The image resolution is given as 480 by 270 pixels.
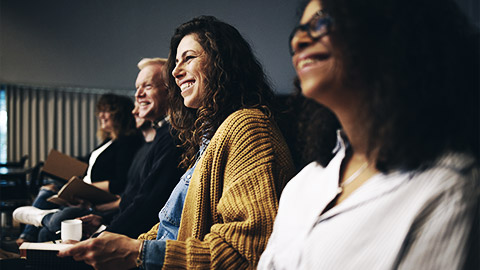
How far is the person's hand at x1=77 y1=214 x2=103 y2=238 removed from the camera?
6.22 ft

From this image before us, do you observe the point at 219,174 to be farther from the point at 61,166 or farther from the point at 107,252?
the point at 61,166

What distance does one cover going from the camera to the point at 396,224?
565 millimetres

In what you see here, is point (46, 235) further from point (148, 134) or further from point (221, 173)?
point (221, 173)

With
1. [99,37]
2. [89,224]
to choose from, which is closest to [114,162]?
[89,224]

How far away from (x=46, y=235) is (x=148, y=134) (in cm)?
89

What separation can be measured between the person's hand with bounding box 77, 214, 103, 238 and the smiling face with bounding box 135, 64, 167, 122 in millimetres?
590

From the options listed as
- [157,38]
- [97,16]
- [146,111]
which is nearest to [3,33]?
[97,16]

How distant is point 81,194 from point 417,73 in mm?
2064

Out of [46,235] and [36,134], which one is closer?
[46,235]

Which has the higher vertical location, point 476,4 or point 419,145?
point 476,4

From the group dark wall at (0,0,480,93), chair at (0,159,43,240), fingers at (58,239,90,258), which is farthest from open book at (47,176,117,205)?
dark wall at (0,0,480,93)

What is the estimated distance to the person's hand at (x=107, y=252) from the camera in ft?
3.09

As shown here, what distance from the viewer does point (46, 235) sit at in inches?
92.4

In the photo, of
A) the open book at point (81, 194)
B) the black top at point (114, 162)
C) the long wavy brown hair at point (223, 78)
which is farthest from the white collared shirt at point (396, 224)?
the black top at point (114, 162)
